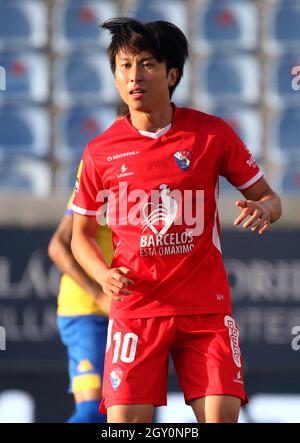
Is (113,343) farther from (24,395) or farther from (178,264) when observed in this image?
(24,395)

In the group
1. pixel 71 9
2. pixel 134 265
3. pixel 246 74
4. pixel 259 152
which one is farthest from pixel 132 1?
pixel 134 265

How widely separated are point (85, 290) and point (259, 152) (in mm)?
4789

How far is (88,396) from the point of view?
588cm

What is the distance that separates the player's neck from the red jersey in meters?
0.04

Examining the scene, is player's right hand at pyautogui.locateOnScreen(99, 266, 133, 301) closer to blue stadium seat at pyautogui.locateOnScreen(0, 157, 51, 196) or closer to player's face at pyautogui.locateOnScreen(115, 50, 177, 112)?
player's face at pyautogui.locateOnScreen(115, 50, 177, 112)

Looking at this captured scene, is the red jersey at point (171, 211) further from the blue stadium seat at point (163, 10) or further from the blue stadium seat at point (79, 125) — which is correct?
the blue stadium seat at point (163, 10)

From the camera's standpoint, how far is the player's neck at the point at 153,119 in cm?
402

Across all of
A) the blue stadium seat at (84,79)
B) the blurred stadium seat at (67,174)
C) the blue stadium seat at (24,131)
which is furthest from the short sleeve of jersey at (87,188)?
the blue stadium seat at (84,79)

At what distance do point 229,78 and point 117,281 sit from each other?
6779mm

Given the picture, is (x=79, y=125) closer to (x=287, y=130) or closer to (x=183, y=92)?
(x=183, y=92)

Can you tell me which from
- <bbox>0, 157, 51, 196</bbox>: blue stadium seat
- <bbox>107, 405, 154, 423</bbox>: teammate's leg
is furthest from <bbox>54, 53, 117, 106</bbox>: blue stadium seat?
<bbox>107, 405, 154, 423</bbox>: teammate's leg

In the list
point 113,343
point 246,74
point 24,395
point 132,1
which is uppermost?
point 132,1

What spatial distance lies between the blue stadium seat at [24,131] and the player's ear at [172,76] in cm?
582

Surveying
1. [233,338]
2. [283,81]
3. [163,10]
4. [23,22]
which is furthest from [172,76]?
[23,22]
